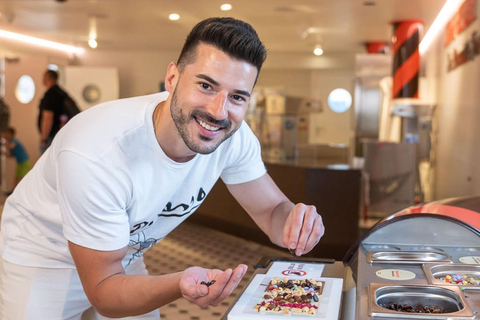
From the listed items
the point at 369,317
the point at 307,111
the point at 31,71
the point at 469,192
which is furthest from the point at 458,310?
the point at 31,71

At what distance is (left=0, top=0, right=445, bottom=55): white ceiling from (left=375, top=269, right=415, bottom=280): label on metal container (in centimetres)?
588

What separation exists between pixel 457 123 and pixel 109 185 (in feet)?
17.9

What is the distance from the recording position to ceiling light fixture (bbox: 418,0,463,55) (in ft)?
22.0

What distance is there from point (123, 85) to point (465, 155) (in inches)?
354

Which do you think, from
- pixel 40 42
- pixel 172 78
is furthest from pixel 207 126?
pixel 40 42

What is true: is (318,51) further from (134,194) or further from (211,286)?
(211,286)

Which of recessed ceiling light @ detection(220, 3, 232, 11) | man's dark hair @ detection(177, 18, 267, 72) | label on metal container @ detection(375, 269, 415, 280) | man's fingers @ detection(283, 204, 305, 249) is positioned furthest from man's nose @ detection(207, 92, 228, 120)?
recessed ceiling light @ detection(220, 3, 232, 11)

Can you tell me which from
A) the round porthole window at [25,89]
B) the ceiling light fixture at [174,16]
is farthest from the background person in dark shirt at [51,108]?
the round porthole window at [25,89]

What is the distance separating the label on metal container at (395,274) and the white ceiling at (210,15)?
231 inches

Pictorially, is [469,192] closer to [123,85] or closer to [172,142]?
[172,142]

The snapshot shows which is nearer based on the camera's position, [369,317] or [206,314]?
[369,317]

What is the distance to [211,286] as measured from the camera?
117 centimetres

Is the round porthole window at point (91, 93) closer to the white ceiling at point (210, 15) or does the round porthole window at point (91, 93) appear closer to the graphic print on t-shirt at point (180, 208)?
the white ceiling at point (210, 15)

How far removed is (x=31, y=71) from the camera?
32.2 feet
